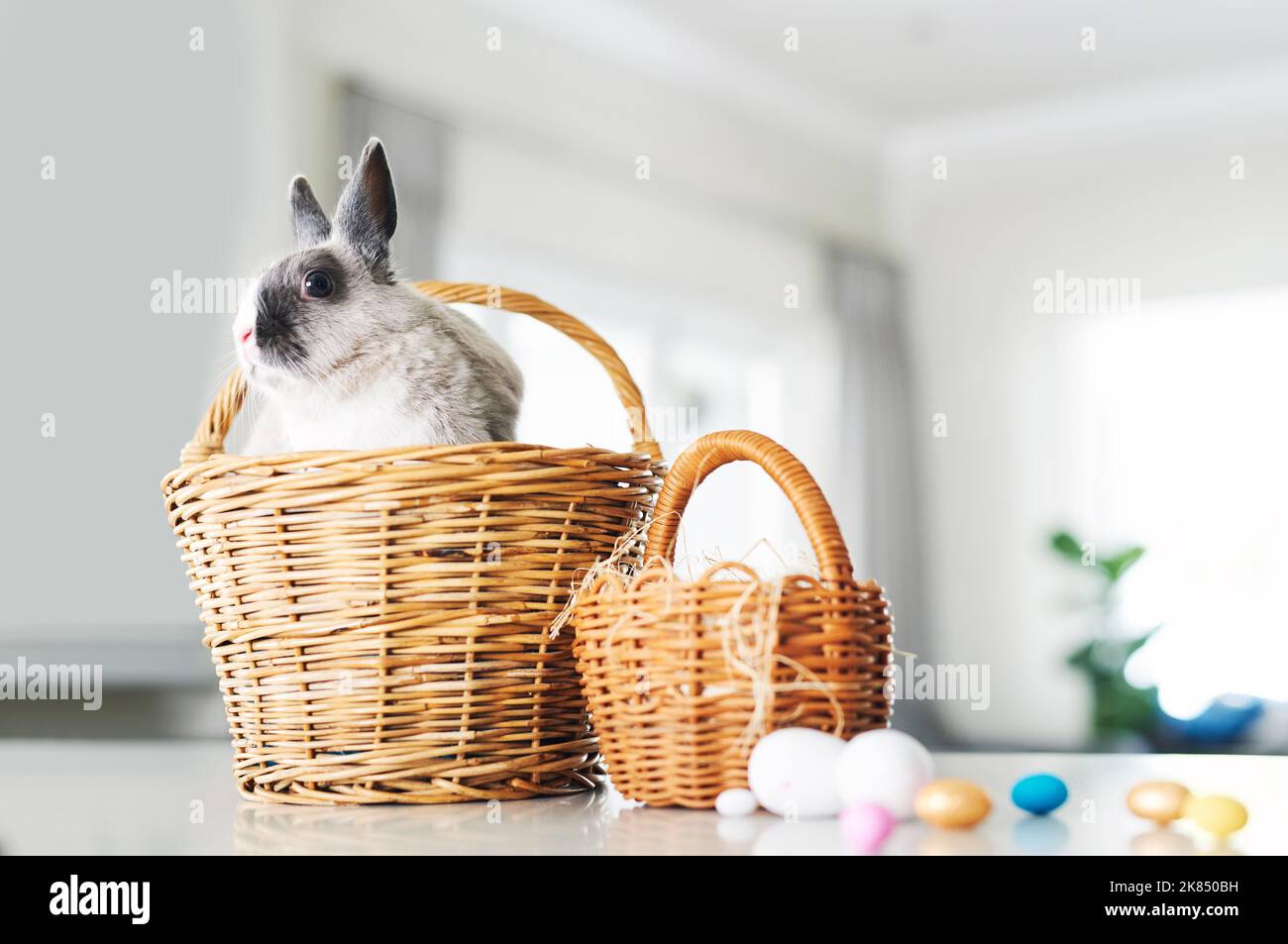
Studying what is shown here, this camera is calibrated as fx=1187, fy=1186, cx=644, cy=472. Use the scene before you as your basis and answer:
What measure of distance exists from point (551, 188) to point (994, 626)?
8.54ft

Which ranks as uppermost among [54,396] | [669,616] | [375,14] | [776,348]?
[375,14]

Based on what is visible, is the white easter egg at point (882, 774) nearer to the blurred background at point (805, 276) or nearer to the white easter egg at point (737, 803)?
the white easter egg at point (737, 803)

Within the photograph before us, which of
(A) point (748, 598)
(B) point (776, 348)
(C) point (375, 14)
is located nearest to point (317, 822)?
(A) point (748, 598)

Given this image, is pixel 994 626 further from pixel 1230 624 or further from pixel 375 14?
pixel 375 14

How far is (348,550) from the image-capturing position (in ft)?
2.50

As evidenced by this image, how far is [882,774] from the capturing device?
0.66 metres

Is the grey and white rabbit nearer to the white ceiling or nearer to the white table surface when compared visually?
the white table surface

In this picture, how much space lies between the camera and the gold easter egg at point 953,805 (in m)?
0.65

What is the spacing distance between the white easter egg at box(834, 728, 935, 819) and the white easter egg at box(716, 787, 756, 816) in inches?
2.2

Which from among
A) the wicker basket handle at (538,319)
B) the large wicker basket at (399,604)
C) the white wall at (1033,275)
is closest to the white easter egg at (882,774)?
the large wicker basket at (399,604)

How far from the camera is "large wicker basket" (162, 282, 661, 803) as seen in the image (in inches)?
30.0

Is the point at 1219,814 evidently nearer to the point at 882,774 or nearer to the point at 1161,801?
the point at 1161,801
